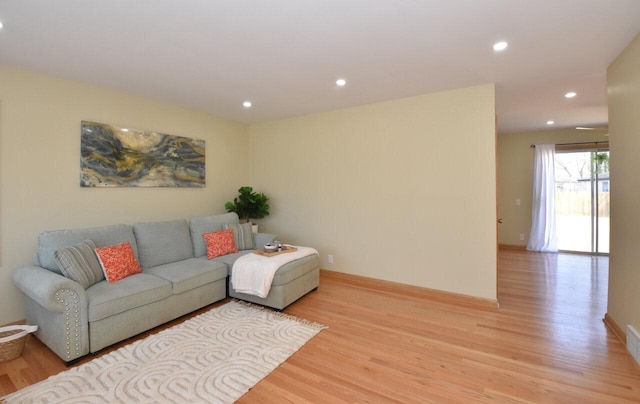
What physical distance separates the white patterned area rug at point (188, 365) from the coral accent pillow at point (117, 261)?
0.69 metres

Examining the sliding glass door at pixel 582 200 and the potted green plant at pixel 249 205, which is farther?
the sliding glass door at pixel 582 200

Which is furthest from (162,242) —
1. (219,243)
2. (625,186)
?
(625,186)

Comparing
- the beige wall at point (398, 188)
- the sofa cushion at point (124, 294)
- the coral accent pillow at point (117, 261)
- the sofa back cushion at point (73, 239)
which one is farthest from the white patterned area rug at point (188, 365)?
the beige wall at point (398, 188)

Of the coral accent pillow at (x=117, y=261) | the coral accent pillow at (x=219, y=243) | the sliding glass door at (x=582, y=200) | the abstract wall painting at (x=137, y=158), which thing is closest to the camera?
the coral accent pillow at (x=117, y=261)

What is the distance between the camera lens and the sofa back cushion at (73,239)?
258 cm

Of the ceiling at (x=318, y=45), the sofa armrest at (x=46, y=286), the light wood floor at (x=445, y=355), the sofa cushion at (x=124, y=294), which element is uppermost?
the ceiling at (x=318, y=45)

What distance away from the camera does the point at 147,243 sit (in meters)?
3.27

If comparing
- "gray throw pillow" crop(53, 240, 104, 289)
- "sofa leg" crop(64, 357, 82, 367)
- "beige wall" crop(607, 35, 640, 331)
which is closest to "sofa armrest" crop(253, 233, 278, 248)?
"gray throw pillow" crop(53, 240, 104, 289)

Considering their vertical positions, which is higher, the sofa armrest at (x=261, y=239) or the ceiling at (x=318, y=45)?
the ceiling at (x=318, y=45)

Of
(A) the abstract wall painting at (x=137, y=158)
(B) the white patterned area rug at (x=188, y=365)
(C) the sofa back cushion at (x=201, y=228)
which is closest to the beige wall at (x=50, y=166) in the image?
(A) the abstract wall painting at (x=137, y=158)

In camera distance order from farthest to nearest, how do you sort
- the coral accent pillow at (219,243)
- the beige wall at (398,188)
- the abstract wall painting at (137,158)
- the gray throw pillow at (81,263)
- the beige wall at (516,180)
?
the beige wall at (516,180) → the coral accent pillow at (219,243) → the beige wall at (398,188) → the abstract wall painting at (137,158) → the gray throw pillow at (81,263)

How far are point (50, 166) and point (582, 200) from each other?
8613mm

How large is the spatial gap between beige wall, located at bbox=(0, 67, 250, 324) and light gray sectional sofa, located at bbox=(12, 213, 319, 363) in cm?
38

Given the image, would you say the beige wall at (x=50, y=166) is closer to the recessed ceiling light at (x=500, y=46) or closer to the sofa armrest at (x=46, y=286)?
the sofa armrest at (x=46, y=286)
